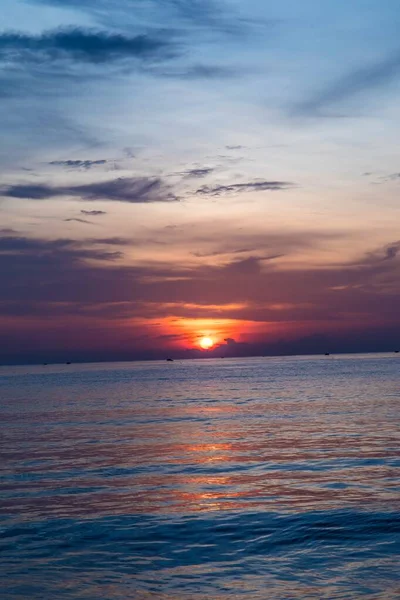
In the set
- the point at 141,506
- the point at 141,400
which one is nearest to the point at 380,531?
the point at 141,506

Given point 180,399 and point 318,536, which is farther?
point 180,399

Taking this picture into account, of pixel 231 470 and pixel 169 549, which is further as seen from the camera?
pixel 231 470

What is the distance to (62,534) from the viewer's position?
2012 cm

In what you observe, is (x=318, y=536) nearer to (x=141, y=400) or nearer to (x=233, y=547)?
(x=233, y=547)

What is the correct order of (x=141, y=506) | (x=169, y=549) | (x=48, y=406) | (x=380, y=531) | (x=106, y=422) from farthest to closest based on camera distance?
(x=48, y=406), (x=106, y=422), (x=141, y=506), (x=380, y=531), (x=169, y=549)

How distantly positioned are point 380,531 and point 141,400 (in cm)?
6289

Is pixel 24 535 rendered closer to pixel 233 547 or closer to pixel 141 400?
pixel 233 547

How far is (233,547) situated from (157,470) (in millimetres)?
12233

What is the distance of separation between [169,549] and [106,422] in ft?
116

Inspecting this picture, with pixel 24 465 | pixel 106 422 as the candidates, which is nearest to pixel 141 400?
pixel 106 422

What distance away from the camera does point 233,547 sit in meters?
18.9

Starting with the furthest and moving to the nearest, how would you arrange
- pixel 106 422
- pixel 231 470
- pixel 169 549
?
pixel 106 422 → pixel 231 470 → pixel 169 549

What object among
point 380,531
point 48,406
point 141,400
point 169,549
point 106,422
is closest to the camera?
point 169,549

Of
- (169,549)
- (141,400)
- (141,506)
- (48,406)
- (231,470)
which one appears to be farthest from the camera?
(141,400)
